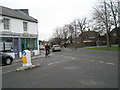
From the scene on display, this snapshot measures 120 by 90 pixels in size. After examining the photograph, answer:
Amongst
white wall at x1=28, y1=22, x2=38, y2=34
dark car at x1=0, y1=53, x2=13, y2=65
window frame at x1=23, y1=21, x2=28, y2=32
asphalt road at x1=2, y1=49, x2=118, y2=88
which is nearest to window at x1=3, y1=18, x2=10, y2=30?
window frame at x1=23, y1=21, x2=28, y2=32

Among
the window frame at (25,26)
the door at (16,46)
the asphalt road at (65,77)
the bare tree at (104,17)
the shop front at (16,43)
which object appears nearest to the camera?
the asphalt road at (65,77)

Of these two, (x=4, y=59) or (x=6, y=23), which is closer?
(x=4, y=59)

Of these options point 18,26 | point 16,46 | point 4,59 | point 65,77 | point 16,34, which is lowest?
point 65,77

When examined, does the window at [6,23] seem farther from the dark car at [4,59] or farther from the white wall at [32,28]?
the dark car at [4,59]

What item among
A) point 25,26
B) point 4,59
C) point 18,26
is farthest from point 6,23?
point 4,59

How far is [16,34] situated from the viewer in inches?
621

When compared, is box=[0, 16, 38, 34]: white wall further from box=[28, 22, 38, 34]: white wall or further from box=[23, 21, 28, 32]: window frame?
box=[23, 21, 28, 32]: window frame

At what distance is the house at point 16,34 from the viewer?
1458 centimetres

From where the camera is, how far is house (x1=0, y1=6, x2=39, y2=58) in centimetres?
1458

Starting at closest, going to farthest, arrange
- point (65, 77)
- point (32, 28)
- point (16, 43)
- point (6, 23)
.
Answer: point (65, 77) < point (6, 23) < point (16, 43) < point (32, 28)

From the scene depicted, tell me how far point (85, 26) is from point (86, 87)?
55835 mm

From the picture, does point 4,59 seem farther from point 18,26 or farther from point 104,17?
point 104,17

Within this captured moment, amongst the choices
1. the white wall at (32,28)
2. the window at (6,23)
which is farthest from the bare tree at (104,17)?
the window at (6,23)

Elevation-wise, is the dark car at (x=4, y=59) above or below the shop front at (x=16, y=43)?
below
